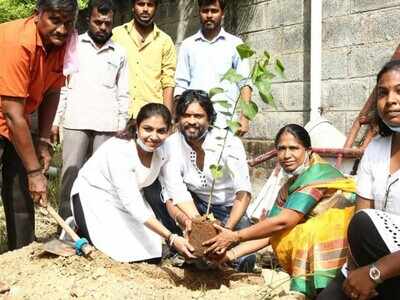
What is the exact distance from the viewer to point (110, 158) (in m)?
3.48

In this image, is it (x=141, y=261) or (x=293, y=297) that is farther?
(x=141, y=261)

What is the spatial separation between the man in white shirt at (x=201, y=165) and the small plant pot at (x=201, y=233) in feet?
1.26

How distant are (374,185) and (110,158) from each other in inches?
64.5

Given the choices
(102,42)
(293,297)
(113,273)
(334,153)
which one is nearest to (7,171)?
(113,273)

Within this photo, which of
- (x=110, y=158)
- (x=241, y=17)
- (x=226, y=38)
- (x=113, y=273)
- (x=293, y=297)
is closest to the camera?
(x=293, y=297)

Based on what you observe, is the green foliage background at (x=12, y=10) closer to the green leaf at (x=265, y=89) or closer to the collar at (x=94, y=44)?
the collar at (x=94, y=44)

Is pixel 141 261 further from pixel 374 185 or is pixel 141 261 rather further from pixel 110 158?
pixel 374 185

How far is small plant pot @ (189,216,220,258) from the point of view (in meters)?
3.06

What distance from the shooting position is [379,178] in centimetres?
245

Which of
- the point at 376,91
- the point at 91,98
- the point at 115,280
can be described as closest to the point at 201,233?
the point at 115,280

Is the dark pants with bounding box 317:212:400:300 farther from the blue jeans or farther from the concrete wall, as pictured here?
the concrete wall

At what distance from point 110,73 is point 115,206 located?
44.2 inches

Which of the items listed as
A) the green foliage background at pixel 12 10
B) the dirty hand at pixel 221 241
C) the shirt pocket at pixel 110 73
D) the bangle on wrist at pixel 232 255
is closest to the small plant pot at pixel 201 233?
the dirty hand at pixel 221 241

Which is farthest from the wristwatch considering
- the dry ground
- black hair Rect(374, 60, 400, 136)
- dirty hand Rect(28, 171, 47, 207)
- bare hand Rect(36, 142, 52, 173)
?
bare hand Rect(36, 142, 52, 173)
